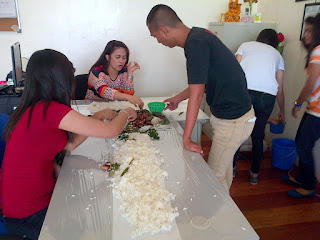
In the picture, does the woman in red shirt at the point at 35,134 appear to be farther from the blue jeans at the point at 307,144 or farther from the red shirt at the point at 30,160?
the blue jeans at the point at 307,144

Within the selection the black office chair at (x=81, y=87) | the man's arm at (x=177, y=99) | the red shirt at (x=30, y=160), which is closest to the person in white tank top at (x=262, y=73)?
the man's arm at (x=177, y=99)

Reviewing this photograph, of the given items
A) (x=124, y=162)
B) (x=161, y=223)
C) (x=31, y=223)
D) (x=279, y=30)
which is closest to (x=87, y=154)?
(x=124, y=162)

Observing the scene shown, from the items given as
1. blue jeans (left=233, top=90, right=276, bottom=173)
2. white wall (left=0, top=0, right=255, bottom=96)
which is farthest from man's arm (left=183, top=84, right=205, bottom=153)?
white wall (left=0, top=0, right=255, bottom=96)

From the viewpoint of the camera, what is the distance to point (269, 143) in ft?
11.3

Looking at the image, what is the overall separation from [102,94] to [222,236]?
1794 mm

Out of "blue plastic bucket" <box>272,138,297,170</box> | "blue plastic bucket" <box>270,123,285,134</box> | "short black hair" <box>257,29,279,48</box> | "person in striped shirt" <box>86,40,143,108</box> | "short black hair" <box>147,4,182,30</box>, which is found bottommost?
"blue plastic bucket" <box>272,138,297,170</box>

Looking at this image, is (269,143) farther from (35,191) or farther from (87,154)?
(35,191)

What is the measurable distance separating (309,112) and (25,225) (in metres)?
2.18

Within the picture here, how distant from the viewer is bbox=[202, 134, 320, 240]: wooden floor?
2025 mm

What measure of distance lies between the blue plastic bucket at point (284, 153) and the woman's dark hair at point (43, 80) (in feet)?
→ 7.98

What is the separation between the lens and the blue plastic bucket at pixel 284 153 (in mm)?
2832

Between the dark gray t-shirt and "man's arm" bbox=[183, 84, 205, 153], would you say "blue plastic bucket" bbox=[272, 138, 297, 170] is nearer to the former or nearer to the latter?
the dark gray t-shirt

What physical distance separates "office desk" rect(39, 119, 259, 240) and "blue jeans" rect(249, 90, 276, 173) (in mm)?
1422

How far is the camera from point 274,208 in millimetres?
2299
